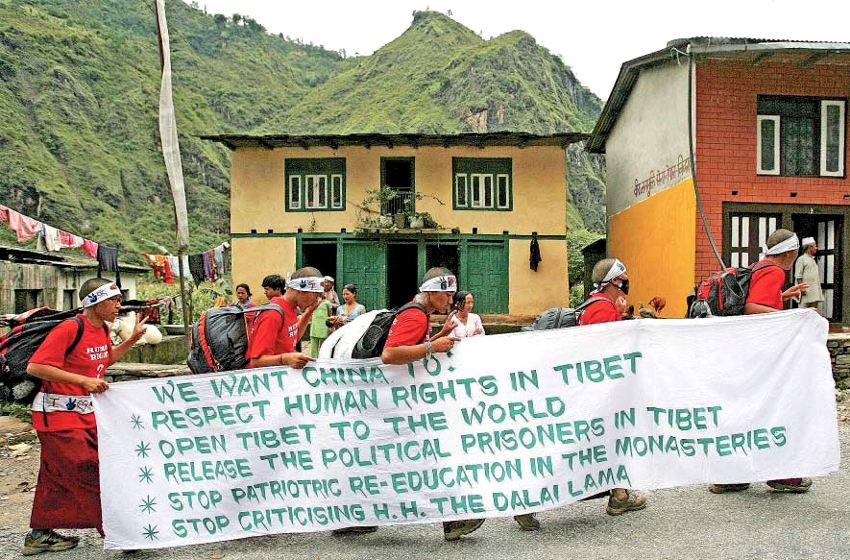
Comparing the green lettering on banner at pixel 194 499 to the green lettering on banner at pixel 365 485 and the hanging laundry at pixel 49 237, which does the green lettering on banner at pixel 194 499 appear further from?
the hanging laundry at pixel 49 237

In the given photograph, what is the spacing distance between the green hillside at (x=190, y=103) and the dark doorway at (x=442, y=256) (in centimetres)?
2334

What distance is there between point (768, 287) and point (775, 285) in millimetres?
49

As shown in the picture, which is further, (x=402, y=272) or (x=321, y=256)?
(x=402, y=272)

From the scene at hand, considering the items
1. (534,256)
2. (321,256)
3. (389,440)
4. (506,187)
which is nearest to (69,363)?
(389,440)

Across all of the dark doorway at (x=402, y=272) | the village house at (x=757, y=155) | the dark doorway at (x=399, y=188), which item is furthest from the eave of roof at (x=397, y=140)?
the dark doorway at (x=402, y=272)

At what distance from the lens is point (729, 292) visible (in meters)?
5.20

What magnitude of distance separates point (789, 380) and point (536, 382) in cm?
182

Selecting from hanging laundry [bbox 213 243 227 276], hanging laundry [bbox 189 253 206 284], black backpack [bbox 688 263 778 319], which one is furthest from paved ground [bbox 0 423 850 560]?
hanging laundry [bbox 213 243 227 276]

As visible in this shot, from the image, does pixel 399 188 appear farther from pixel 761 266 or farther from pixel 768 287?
pixel 768 287

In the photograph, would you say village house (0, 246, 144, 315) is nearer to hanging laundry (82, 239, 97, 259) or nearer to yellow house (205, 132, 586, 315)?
hanging laundry (82, 239, 97, 259)

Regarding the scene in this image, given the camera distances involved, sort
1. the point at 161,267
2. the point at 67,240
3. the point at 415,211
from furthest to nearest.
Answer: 1. the point at 161,267
2. the point at 415,211
3. the point at 67,240

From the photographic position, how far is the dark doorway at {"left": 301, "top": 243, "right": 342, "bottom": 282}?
2048 cm

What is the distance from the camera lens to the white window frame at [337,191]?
2022 centimetres

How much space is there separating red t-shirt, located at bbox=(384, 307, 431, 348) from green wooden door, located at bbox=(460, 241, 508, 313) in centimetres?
1576
